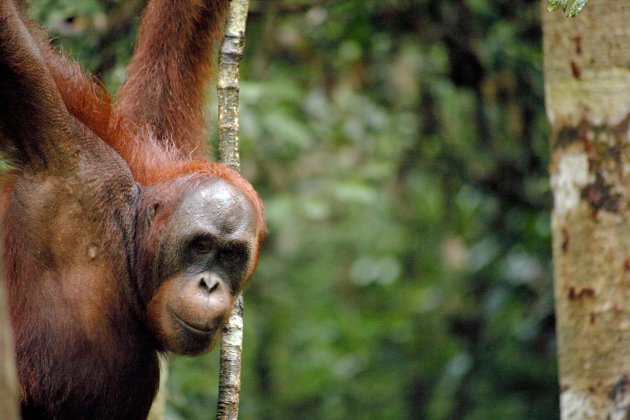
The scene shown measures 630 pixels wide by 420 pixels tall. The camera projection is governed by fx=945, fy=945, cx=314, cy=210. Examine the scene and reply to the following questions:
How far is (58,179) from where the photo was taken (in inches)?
138

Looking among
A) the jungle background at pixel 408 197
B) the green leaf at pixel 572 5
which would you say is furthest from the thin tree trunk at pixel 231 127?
the jungle background at pixel 408 197

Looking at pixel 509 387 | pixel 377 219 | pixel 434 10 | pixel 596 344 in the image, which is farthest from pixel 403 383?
pixel 596 344

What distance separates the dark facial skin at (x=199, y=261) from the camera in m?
3.51

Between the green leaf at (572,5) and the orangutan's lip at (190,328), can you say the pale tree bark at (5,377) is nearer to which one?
the orangutan's lip at (190,328)

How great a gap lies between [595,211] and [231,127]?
1550 millimetres

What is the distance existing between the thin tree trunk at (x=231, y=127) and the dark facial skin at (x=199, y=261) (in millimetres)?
79

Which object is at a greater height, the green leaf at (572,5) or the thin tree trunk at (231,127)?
the green leaf at (572,5)

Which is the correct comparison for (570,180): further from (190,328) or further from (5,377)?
(5,377)

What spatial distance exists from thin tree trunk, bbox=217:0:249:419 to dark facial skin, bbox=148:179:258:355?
0.08 m

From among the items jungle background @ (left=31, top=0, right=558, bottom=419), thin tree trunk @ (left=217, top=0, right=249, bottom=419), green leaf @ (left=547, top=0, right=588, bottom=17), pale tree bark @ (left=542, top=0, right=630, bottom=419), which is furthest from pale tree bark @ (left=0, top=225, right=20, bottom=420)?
jungle background @ (left=31, top=0, right=558, bottom=419)

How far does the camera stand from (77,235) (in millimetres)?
3557

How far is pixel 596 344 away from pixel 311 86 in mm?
5216

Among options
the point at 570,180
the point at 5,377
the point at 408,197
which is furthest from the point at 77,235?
the point at 408,197

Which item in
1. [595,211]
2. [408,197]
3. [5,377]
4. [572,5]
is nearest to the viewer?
[5,377]
